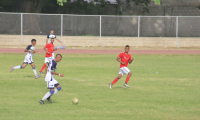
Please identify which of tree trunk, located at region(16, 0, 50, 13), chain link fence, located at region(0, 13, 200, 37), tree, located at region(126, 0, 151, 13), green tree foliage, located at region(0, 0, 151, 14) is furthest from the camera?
tree, located at region(126, 0, 151, 13)

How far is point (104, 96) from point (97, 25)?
21.3 metres

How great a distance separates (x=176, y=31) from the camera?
3297cm

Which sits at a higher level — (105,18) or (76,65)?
(105,18)

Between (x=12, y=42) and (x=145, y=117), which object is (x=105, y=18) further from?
(x=145, y=117)

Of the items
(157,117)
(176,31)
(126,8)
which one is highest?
(126,8)

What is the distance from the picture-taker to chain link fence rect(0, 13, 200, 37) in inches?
1232

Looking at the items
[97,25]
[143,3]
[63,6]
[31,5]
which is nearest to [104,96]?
[97,25]

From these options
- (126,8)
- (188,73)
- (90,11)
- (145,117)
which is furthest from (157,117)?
(126,8)

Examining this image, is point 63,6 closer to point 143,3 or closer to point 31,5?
point 31,5

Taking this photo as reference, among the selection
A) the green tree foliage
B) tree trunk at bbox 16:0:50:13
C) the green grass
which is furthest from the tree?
the green grass

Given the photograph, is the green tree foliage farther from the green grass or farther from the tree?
the green grass

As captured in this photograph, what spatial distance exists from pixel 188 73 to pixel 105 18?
1632 centimetres

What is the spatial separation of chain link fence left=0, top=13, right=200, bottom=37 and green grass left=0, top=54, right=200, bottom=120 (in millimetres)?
13089

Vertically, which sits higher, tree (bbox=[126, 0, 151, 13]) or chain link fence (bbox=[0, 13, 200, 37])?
tree (bbox=[126, 0, 151, 13])
